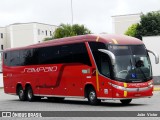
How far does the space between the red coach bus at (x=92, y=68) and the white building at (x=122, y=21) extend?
3702 inches

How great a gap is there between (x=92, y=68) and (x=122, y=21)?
333ft

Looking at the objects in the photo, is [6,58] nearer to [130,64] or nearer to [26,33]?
[130,64]

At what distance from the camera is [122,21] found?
124m

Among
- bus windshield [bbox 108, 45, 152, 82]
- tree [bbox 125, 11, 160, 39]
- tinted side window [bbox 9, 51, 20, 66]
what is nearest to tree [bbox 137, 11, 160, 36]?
tree [bbox 125, 11, 160, 39]

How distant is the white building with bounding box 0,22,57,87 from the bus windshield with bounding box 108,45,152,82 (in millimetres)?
92921

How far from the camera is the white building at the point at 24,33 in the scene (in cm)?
11612

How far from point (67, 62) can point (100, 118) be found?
31.6 ft

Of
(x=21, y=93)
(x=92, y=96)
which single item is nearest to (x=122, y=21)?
(x=21, y=93)

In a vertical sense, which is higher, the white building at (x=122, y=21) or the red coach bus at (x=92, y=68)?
the white building at (x=122, y=21)

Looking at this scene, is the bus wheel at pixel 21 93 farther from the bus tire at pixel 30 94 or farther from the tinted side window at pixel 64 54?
the tinted side window at pixel 64 54

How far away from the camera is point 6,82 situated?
33781 millimetres

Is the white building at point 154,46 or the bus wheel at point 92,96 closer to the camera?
the bus wheel at point 92,96

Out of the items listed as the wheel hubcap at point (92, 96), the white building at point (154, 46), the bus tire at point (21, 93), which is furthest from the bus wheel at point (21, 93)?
the white building at point (154, 46)

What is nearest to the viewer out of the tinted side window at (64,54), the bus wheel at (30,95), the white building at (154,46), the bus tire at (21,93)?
the tinted side window at (64,54)
